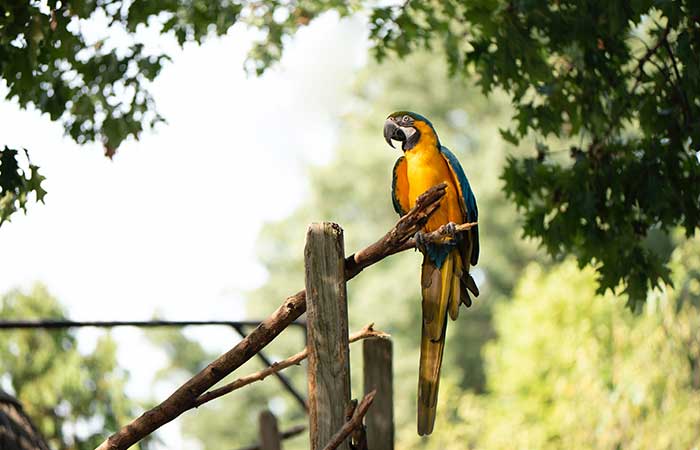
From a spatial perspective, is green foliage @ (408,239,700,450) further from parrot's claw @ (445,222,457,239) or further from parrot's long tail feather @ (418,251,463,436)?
parrot's claw @ (445,222,457,239)

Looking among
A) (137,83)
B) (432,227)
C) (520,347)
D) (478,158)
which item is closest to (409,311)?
(478,158)

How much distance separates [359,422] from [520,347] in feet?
31.9

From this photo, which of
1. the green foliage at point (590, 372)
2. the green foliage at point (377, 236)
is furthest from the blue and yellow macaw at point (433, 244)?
the green foliage at point (377, 236)

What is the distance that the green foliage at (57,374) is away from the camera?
8414 millimetres

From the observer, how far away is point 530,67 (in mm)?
4047

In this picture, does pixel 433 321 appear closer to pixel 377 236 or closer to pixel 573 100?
pixel 573 100

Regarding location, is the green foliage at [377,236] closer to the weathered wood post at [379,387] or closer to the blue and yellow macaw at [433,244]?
the weathered wood post at [379,387]

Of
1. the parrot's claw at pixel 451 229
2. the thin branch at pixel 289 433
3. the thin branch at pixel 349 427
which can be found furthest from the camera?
the thin branch at pixel 289 433

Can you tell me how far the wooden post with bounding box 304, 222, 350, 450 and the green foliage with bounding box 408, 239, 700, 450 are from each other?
13.4ft

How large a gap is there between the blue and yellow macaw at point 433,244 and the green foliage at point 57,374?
5.96 meters

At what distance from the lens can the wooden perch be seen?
2.62 metres

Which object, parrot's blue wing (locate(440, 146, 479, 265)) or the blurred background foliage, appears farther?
the blurred background foliage

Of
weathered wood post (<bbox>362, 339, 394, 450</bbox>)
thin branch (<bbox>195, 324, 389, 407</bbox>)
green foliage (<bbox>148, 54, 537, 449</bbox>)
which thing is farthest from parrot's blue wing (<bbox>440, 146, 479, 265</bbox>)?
green foliage (<bbox>148, 54, 537, 449</bbox>)

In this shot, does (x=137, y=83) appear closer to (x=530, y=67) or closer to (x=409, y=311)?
(x=530, y=67)
